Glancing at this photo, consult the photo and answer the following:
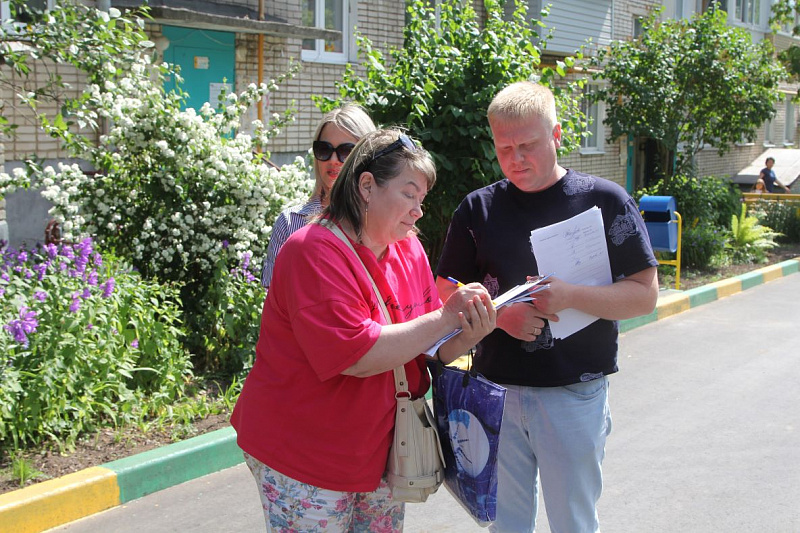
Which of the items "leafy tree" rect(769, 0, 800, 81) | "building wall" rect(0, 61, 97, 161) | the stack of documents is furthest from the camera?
"leafy tree" rect(769, 0, 800, 81)

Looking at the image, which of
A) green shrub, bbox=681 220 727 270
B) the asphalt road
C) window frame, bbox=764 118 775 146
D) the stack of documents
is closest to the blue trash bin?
the asphalt road

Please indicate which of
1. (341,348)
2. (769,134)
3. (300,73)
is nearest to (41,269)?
(341,348)

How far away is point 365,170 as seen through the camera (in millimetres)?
2340

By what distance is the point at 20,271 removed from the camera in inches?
209

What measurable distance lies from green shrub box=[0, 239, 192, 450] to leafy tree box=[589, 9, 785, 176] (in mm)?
10250

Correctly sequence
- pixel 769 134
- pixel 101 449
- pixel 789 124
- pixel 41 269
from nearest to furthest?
1. pixel 101 449
2. pixel 41 269
3. pixel 769 134
4. pixel 789 124

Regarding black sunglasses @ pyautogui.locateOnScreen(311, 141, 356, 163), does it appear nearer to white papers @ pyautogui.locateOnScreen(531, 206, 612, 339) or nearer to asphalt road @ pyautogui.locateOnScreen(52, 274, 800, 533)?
white papers @ pyautogui.locateOnScreen(531, 206, 612, 339)

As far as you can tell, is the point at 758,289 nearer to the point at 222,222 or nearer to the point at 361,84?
the point at 361,84

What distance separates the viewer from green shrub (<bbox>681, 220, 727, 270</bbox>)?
12.5 m

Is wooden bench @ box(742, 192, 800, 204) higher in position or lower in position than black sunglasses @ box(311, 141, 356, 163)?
lower

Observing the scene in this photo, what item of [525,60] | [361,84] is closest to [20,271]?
[361,84]

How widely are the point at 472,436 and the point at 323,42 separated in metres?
10.8

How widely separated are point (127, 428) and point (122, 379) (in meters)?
0.36

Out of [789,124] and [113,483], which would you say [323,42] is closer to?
[113,483]
